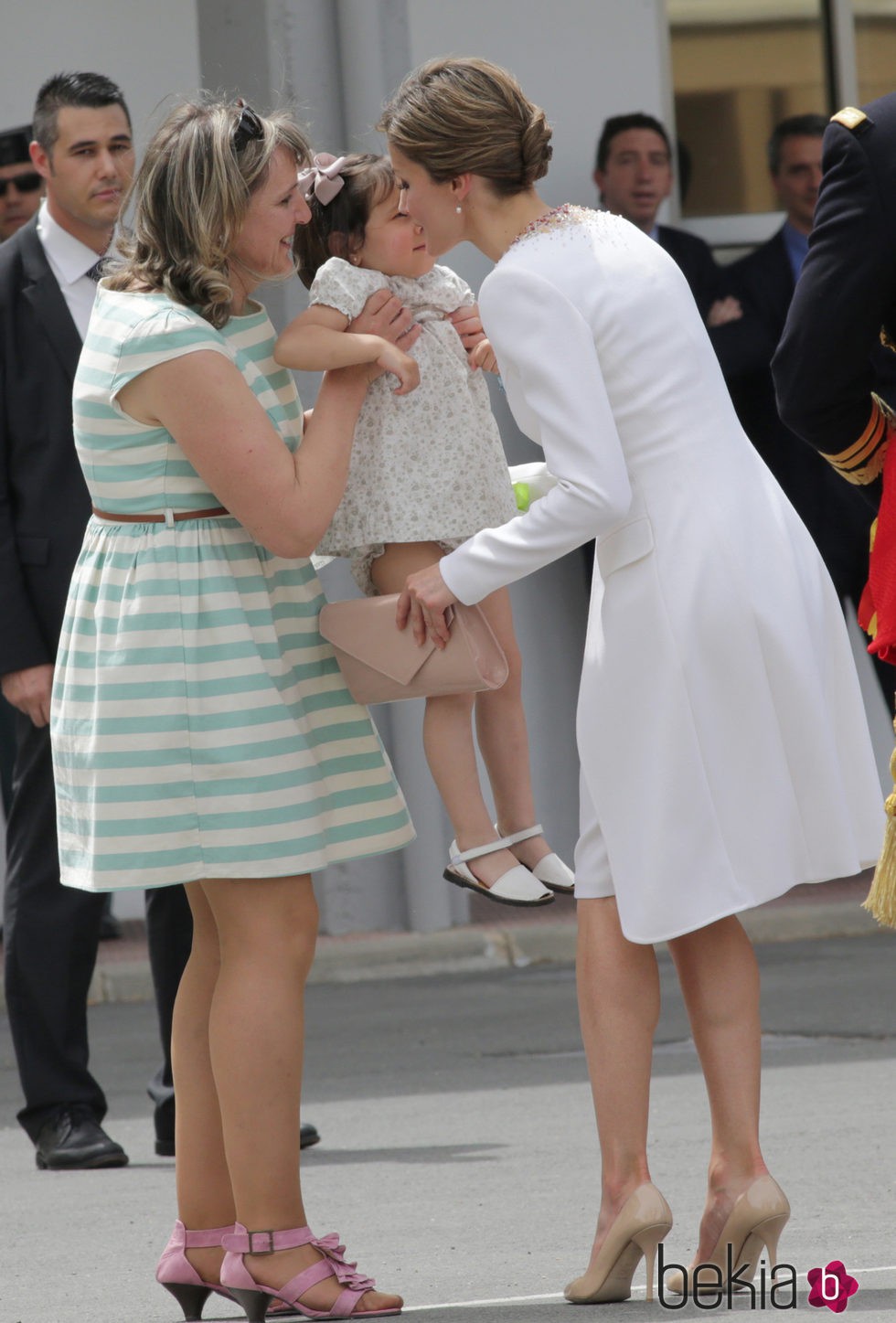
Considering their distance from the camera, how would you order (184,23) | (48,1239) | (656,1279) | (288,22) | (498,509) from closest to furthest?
1. (656,1279)
2. (498,509)
3. (48,1239)
4. (288,22)
5. (184,23)

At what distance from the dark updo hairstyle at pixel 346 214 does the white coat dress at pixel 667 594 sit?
1.81 feet

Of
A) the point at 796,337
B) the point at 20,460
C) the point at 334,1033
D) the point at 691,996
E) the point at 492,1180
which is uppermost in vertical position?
the point at 796,337

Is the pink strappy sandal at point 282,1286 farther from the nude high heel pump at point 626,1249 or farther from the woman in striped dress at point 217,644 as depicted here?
the nude high heel pump at point 626,1249

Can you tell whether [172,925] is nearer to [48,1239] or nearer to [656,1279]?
[48,1239]

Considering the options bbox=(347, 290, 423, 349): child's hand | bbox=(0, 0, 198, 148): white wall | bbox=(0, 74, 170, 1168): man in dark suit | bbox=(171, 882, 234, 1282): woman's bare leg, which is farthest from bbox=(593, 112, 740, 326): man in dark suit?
bbox=(171, 882, 234, 1282): woman's bare leg

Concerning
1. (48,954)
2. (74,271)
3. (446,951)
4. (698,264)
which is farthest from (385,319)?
(698,264)

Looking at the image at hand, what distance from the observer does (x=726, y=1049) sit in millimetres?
3582

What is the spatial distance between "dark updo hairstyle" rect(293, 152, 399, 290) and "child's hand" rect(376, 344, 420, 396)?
1.04ft

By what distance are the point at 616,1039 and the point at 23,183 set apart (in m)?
4.95

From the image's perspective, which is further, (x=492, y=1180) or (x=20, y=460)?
(x=20, y=460)

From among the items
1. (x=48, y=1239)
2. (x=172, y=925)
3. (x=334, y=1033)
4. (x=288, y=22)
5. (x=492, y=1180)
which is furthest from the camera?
(x=288, y=22)

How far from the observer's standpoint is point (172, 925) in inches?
203

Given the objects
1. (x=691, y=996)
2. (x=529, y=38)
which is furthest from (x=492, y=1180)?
(x=529, y=38)

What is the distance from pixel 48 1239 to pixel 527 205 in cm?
221
